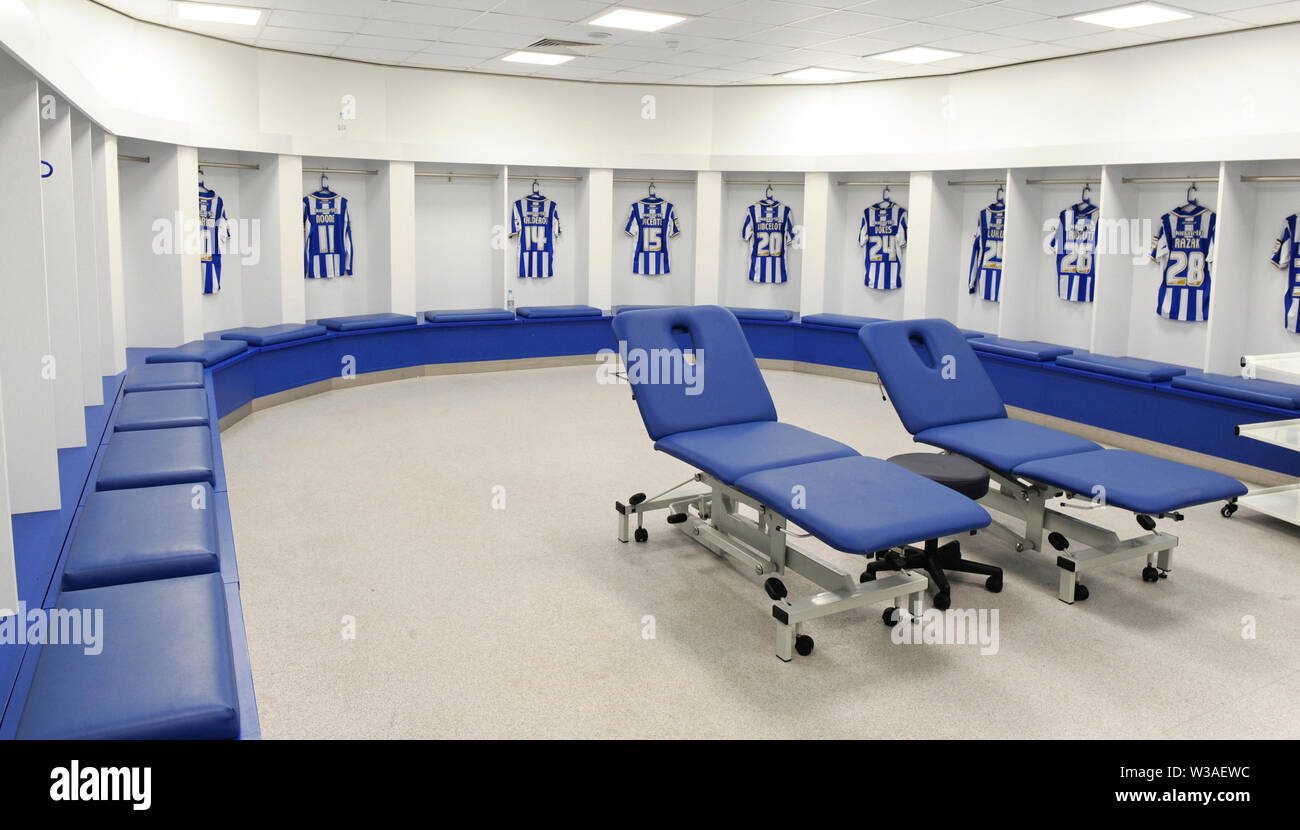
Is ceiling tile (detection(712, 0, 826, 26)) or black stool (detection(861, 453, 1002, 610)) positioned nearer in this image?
black stool (detection(861, 453, 1002, 610))

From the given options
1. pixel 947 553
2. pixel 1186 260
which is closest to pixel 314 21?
pixel 947 553

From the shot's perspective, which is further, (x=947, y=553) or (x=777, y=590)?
(x=947, y=553)

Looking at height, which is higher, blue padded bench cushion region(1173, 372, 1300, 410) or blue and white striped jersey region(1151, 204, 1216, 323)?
blue and white striped jersey region(1151, 204, 1216, 323)

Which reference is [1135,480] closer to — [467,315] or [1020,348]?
[1020,348]

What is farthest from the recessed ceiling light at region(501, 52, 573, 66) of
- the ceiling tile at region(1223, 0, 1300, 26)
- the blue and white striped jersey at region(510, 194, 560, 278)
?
the ceiling tile at region(1223, 0, 1300, 26)

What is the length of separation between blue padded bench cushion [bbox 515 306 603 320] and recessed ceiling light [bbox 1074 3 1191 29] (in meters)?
5.00

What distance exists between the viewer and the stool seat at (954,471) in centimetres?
402

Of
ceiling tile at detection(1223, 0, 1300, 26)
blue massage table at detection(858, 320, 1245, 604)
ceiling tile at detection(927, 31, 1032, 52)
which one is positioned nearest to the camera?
blue massage table at detection(858, 320, 1245, 604)

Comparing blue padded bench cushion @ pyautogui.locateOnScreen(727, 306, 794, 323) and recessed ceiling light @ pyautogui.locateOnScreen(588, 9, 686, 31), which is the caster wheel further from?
blue padded bench cushion @ pyautogui.locateOnScreen(727, 306, 794, 323)

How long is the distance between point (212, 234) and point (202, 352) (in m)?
1.81

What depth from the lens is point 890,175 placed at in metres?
Result: 9.39

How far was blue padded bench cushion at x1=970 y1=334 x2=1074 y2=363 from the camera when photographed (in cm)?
712

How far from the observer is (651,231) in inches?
401

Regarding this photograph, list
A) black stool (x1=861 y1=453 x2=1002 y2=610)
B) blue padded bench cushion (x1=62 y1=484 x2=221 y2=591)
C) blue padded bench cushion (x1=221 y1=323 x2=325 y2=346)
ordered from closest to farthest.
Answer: blue padded bench cushion (x1=62 y1=484 x2=221 y2=591) < black stool (x1=861 y1=453 x2=1002 y2=610) < blue padded bench cushion (x1=221 y1=323 x2=325 y2=346)
